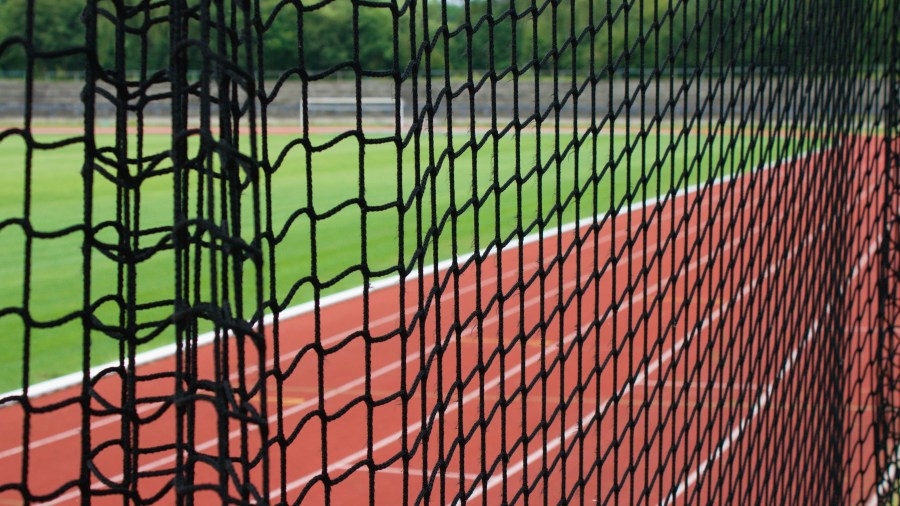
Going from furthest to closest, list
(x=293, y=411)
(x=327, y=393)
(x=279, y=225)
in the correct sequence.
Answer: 1. (x=279, y=225)
2. (x=327, y=393)
3. (x=293, y=411)

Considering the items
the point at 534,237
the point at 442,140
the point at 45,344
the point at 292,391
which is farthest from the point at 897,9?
the point at 442,140

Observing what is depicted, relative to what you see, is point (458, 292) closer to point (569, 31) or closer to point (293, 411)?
point (569, 31)

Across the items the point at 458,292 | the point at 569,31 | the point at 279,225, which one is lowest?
the point at 279,225

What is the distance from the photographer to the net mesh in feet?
3.50

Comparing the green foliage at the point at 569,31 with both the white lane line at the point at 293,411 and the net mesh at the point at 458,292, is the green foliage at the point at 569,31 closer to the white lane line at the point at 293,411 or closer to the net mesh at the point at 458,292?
the net mesh at the point at 458,292

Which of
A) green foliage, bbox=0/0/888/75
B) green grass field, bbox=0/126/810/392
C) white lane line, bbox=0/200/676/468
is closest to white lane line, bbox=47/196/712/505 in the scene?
white lane line, bbox=0/200/676/468

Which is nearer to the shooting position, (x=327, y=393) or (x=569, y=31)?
(x=569, y=31)

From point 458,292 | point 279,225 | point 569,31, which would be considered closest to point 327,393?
point 569,31

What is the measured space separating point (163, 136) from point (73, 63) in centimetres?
876

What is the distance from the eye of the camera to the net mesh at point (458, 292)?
1065 millimetres

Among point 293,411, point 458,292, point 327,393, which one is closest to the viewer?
point 458,292

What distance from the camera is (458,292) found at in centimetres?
163

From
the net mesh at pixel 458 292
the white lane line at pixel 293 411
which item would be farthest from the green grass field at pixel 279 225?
the white lane line at pixel 293 411

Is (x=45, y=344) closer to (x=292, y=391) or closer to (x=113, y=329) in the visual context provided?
(x=292, y=391)
